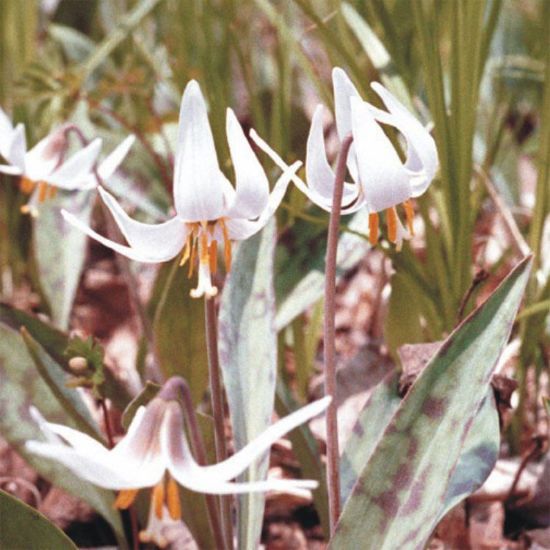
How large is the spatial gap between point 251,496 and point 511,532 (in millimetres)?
598

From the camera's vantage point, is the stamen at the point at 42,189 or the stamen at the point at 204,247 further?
the stamen at the point at 42,189

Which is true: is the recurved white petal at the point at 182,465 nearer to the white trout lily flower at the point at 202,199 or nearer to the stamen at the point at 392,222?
the white trout lily flower at the point at 202,199

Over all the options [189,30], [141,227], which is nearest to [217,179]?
[141,227]

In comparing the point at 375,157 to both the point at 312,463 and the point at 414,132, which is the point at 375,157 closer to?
the point at 414,132

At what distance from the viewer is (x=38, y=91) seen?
2.22m

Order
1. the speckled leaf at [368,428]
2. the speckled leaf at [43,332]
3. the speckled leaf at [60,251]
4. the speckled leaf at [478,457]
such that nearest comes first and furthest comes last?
the speckled leaf at [478,457] < the speckled leaf at [368,428] < the speckled leaf at [43,332] < the speckled leaf at [60,251]

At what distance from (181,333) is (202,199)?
58 cm

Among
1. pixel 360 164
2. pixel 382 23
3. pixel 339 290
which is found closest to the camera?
pixel 360 164

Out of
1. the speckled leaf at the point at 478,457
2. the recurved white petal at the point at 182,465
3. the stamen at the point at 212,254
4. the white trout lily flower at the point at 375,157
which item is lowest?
the speckled leaf at the point at 478,457

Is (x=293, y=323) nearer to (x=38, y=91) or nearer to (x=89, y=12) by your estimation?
(x=38, y=91)

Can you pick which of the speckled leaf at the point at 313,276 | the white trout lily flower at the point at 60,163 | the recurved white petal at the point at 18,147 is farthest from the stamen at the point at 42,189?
the speckled leaf at the point at 313,276

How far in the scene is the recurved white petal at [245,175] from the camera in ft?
3.50

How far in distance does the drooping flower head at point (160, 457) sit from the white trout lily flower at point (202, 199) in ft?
0.70

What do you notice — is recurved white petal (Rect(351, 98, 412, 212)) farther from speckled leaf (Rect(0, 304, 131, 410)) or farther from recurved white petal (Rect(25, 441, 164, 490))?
speckled leaf (Rect(0, 304, 131, 410))
